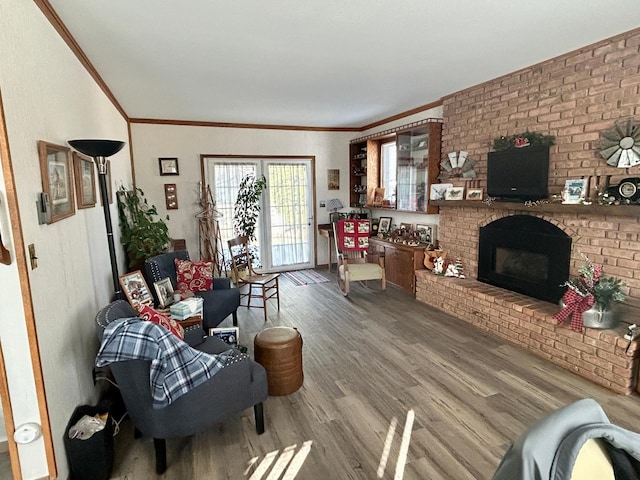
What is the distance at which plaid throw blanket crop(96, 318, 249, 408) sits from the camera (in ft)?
5.77

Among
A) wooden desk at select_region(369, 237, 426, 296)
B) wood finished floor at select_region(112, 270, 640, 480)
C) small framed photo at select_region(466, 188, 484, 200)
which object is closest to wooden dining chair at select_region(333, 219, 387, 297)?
wooden desk at select_region(369, 237, 426, 296)

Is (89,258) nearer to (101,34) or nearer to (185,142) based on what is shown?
(101,34)

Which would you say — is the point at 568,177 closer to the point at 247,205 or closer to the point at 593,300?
the point at 593,300

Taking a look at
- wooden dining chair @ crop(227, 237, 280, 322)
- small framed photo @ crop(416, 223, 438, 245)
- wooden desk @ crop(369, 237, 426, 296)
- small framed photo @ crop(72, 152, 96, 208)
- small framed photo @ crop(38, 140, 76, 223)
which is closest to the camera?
small framed photo @ crop(38, 140, 76, 223)

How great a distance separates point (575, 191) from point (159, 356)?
3.49 metres

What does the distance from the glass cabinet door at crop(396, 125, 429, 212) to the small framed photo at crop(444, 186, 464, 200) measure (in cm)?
35

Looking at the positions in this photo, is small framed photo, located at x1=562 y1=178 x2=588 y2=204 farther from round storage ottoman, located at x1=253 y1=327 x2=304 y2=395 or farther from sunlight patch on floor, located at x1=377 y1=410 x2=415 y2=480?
round storage ottoman, located at x1=253 y1=327 x2=304 y2=395

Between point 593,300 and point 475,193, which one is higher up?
point 475,193

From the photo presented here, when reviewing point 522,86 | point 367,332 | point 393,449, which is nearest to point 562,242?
point 522,86

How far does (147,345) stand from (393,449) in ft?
5.03

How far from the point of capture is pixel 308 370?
3115 mm

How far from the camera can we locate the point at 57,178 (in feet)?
6.86

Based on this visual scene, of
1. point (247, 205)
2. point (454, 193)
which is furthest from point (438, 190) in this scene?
point (247, 205)

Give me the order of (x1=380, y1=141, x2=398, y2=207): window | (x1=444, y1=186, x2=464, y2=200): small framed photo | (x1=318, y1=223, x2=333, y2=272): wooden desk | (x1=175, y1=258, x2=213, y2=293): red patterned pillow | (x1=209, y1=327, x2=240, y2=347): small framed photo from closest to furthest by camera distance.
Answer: (x1=209, y1=327, x2=240, y2=347): small framed photo → (x1=175, y1=258, x2=213, y2=293): red patterned pillow → (x1=444, y1=186, x2=464, y2=200): small framed photo → (x1=380, y1=141, x2=398, y2=207): window → (x1=318, y1=223, x2=333, y2=272): wooden desk
